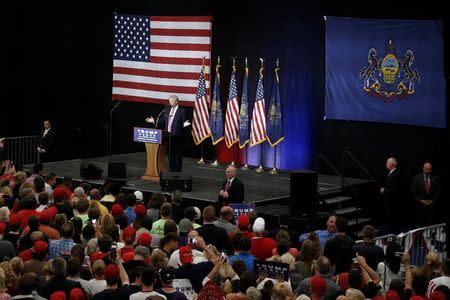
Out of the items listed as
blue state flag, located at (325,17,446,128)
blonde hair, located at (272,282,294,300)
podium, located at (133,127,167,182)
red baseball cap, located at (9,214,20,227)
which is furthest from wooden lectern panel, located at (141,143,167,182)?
blonde hair, located at (272,282,294,300)

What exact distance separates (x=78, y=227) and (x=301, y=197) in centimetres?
575

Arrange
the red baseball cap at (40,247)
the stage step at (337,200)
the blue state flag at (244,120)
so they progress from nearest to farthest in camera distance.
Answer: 1. the red baseball cap at (40,247)
2. the stage step at (337,200)
3. the blue state flag at (244,120)

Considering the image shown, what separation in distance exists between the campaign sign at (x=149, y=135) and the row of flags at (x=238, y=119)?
3.01 meters

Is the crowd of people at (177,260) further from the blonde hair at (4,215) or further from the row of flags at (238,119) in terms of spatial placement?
the row of flags at (238,119)

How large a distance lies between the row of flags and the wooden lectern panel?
2619 mm

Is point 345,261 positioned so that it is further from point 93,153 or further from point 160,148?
point 93,153

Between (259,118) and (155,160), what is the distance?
3.07 m

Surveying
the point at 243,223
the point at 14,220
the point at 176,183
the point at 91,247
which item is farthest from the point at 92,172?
the point at 91,247

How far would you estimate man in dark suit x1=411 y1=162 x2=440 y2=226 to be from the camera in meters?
18.4

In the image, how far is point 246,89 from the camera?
75.4 feet

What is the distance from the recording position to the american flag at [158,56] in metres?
23.8

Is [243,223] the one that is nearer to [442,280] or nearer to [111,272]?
[442,280]

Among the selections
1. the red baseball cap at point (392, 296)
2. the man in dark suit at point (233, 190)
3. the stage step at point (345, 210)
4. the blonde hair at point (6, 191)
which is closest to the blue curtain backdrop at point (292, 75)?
the stage step at point (345, 210)

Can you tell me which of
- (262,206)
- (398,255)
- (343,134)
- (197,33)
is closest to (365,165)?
(343,134)
